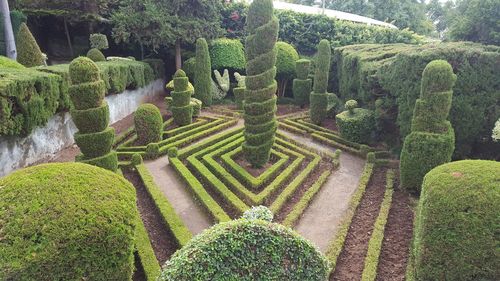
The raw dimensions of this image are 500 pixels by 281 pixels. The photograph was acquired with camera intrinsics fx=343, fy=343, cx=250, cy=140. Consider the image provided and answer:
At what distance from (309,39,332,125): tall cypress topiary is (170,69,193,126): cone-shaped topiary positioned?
660 centimetres

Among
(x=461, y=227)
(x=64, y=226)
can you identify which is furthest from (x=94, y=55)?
(x=461, y=227)

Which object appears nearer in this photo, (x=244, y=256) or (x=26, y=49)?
(x=244, y=256)

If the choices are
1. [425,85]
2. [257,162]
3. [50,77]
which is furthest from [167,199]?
[425,85]

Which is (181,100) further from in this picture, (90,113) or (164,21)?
(90,113)

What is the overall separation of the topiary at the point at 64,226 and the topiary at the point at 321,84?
1388 cm

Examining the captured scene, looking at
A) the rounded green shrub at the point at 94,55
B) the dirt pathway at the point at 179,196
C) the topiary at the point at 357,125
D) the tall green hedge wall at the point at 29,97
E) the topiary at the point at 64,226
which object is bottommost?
the dirt pathway at the point at 179,196

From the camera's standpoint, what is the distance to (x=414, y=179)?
10.5 m

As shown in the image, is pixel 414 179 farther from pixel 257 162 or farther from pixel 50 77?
pixel 50 77

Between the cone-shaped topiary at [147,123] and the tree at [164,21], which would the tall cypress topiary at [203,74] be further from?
the cone-shaped topiary at [147,123]

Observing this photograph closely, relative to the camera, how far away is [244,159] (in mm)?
13469

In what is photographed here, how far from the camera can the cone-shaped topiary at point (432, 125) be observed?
985cm

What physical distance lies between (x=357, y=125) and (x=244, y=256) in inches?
465

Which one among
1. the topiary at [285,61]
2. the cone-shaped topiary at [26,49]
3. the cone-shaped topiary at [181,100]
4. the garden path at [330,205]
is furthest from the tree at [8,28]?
the garden path at [330,205]

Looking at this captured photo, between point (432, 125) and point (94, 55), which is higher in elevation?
point (94, 55)
